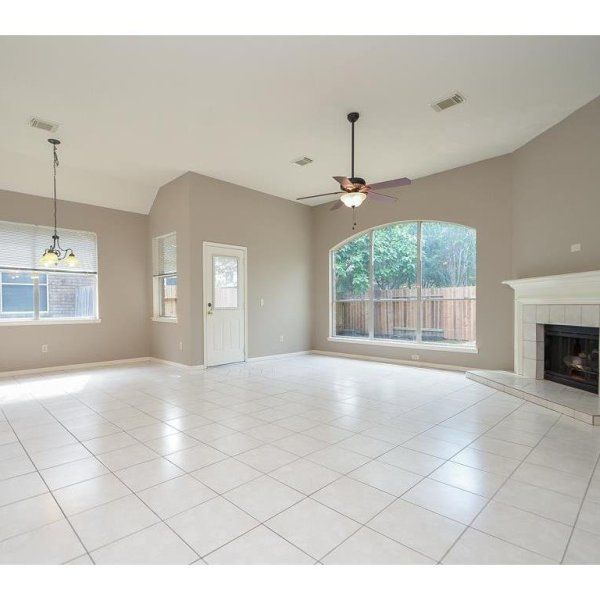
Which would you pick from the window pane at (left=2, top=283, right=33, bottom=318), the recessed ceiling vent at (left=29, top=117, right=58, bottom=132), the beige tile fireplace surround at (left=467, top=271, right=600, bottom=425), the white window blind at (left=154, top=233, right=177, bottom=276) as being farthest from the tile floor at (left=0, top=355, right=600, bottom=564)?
the recessed ceiling vent at (left=29, top=117, right=58, bottom=132)

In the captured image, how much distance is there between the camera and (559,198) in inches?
171

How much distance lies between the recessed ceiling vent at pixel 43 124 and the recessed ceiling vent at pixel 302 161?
121 inches

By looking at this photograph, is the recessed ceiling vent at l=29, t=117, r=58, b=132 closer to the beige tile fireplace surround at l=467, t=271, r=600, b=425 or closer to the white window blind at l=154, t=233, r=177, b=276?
the white window blind at l=154, t=233, r=177, b=276

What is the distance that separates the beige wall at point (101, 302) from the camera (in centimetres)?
567

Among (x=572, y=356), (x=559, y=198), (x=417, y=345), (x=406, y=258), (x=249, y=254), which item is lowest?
(x=417, y=345)

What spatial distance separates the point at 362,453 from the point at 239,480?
0.96 m

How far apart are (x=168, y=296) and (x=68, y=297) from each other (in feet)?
5.40

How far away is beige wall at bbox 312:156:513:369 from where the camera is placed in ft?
17.4

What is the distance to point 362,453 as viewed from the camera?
2.72 metres

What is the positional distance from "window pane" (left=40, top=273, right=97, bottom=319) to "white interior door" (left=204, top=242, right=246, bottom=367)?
220 cm

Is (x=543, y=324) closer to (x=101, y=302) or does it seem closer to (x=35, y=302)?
(x=101, y=302)

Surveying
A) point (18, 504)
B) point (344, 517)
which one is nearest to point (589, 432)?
point (344, 517)

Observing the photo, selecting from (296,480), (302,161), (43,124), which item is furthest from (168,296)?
(296,480)

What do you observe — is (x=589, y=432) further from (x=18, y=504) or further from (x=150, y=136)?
(x=150, y=136)
